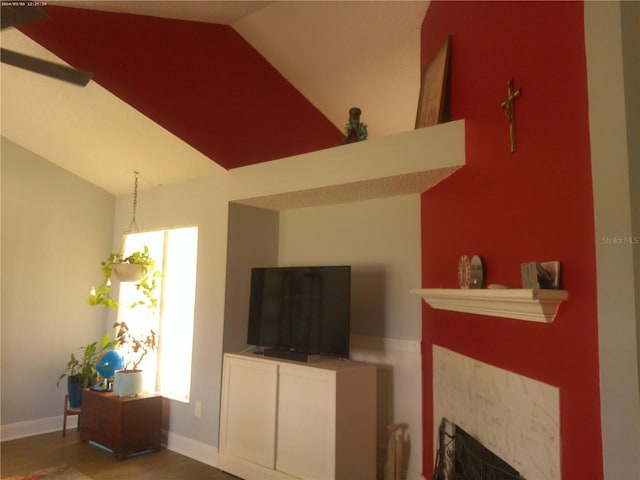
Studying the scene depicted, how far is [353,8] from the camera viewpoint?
10.4ft

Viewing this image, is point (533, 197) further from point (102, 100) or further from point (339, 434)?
point (102, 100)

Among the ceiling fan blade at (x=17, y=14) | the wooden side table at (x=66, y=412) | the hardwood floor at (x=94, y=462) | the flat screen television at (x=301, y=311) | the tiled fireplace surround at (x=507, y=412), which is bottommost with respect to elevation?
the hardwood floor at (x=94, y=462)

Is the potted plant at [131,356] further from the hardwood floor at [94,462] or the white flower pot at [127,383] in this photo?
the hardwood floor at [94,462]

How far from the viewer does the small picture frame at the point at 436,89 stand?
8.71 ft

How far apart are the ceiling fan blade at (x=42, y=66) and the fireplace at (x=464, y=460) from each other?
7.97 feet

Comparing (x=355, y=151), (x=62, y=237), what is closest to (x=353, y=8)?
(x=355, y=151)

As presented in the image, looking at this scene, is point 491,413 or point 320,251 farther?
point 320,251

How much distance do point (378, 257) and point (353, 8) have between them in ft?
5.96

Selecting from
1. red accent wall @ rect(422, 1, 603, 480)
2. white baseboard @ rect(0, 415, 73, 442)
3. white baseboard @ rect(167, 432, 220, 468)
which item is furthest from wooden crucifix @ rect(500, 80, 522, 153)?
white baseboard @ rect(0, 415, 73, 442)

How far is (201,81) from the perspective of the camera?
3564 mm

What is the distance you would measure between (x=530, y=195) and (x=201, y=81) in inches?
108

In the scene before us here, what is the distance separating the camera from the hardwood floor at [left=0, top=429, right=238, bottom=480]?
337cm

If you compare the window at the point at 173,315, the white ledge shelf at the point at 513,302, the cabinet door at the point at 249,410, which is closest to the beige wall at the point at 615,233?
the white ledge shelf at the point at 513,302

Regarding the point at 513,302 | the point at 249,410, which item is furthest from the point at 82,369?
the point at 513,302
